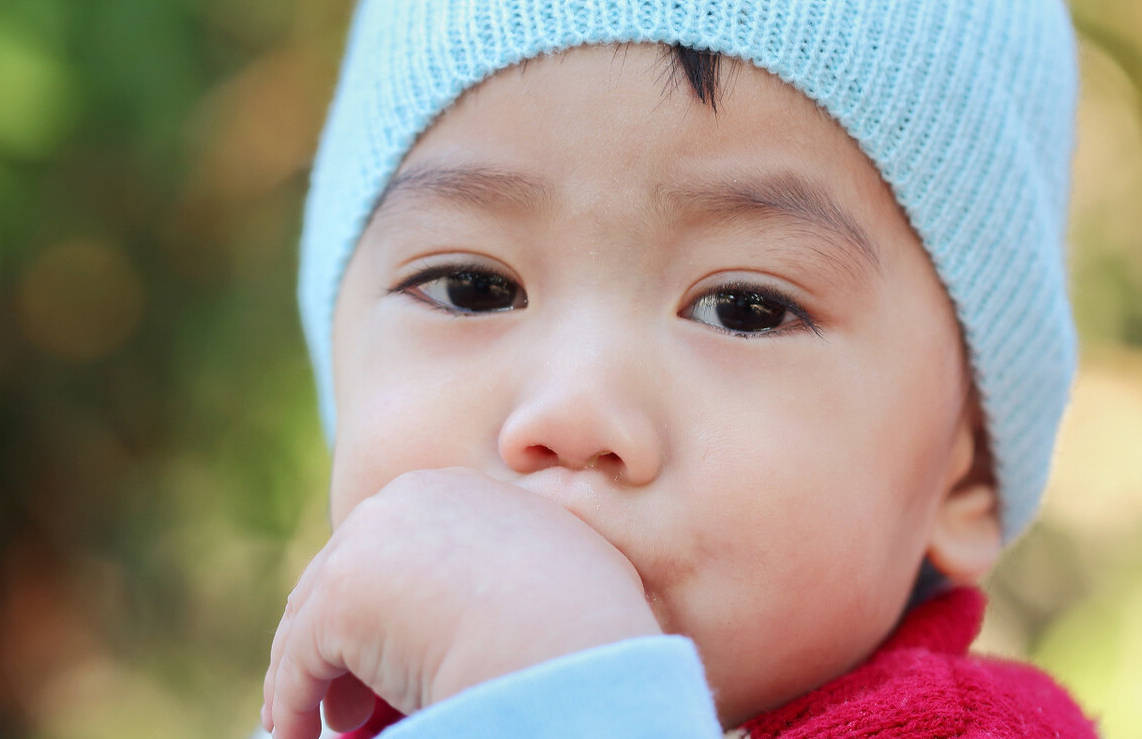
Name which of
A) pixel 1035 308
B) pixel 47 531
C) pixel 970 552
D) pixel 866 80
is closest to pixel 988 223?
pixel 1035 308

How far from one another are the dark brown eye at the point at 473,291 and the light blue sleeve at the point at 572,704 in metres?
0.53

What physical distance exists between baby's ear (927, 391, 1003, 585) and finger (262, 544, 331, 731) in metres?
0.83

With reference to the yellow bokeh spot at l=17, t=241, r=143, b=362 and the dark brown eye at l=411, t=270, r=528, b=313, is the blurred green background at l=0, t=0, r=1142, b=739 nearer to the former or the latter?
the yellow bokeh spot at l=17, t=241, r=143, b=362

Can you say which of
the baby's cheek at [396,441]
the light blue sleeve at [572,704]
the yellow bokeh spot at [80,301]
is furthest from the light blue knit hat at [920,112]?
the yellow bokeh spot at [80,301]

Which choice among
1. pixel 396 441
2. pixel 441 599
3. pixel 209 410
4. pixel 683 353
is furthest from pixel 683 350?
pixel 209 410

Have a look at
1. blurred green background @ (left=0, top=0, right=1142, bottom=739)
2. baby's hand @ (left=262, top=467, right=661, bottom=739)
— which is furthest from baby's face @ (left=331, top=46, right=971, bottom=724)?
blurred green background @ (left=0, top=0, right=1142, bottom=739)

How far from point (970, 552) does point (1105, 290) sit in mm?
2035

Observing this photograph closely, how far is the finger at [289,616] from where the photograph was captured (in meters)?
1.03

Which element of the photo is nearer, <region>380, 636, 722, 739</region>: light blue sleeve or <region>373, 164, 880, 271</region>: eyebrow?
<region>380, 636, 722, 739</region>: light blue sleeve

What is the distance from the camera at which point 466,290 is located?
134 cm

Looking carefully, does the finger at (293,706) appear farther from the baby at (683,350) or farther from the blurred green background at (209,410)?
the blurred green background at (209,410)

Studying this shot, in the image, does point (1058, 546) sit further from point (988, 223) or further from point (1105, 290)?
point (988, 223)

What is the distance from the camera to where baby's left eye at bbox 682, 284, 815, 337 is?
1261 millimetres

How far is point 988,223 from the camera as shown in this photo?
1.48 metres
